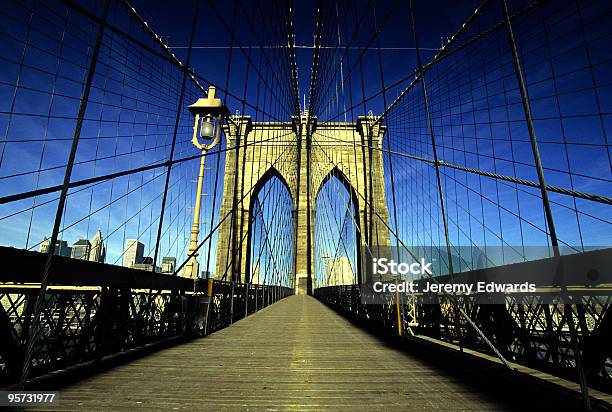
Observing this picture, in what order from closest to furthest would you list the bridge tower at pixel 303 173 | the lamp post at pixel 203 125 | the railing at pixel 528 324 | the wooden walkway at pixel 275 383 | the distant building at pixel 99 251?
1. the wooden walkway at pixel 275 383
2. the railing at pixel 528 324
3. the distant building at pixel 99 251
4. the lamp post at pixel 203 125
5. the bridge tower at pixel 303 173

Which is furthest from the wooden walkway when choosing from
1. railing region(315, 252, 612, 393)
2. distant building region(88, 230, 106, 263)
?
distant building region(88, 230, 106, 263)

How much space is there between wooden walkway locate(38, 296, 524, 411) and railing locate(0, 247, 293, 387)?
0.38 meters

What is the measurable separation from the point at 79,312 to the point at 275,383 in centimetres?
188

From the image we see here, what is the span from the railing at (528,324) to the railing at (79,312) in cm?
320

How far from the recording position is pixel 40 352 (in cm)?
224

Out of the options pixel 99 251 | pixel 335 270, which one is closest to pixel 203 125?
pixel 99 251

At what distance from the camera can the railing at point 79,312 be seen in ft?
6.26

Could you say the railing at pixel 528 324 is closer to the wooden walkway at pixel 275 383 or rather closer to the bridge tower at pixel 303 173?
the wooden walkway at pixel 275 383

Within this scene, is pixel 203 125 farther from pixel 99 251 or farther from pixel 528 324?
pixel 528 324

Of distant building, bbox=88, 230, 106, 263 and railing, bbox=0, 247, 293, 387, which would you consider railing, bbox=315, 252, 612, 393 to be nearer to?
railing, bbox=0, 247, 293, 387

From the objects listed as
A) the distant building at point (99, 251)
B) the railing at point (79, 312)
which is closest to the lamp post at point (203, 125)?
the distant building at point (99, 251)

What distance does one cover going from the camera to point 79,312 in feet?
8.61

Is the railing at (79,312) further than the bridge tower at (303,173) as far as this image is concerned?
No

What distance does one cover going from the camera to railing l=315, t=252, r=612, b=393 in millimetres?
1957
